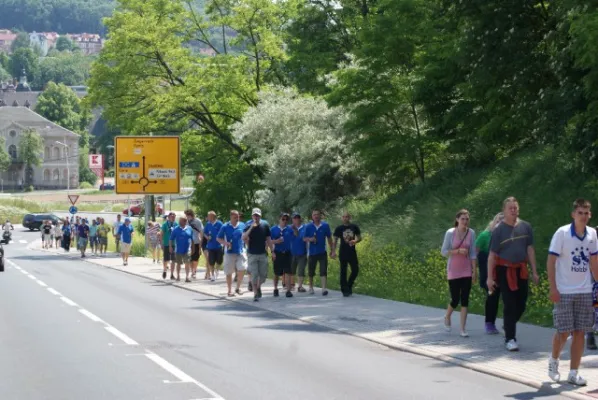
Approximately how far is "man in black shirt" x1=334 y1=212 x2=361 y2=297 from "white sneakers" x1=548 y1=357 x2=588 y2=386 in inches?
430

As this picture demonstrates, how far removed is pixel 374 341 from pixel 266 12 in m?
34.0

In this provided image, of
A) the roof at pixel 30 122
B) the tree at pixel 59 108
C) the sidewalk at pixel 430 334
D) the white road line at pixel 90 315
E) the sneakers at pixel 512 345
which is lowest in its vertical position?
the white road line at pixel 90 315

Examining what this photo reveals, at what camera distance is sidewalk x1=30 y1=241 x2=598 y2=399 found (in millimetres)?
11453

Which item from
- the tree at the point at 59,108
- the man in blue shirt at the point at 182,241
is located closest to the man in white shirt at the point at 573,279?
the man in blue shirt at the point at 182,241

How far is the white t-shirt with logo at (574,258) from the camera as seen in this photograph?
10570 mm

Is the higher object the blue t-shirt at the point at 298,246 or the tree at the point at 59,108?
the tree at the point at 59,108

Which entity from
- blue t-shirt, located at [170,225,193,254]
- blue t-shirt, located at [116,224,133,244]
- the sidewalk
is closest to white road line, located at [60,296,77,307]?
the sidewalk

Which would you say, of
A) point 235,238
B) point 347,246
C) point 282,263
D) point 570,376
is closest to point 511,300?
point 570,376

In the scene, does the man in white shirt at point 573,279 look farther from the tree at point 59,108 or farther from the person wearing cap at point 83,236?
the tree at point 59,108

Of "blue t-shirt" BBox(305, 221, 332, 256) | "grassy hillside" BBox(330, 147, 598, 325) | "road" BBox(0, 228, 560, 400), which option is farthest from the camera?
"blue t-shirt" BBox(305, 221, 332, 256)

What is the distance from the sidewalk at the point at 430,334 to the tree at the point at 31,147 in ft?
421

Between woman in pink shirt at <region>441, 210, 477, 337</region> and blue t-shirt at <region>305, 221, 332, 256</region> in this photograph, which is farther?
blue t-shirt at <region>305, 221, 332, 256</region>

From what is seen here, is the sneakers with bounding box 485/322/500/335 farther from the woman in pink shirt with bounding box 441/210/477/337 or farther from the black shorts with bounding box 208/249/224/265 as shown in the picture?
the black shorts with bounding box 208/249/224/265

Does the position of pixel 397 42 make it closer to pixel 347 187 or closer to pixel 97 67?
pixel 347 187
